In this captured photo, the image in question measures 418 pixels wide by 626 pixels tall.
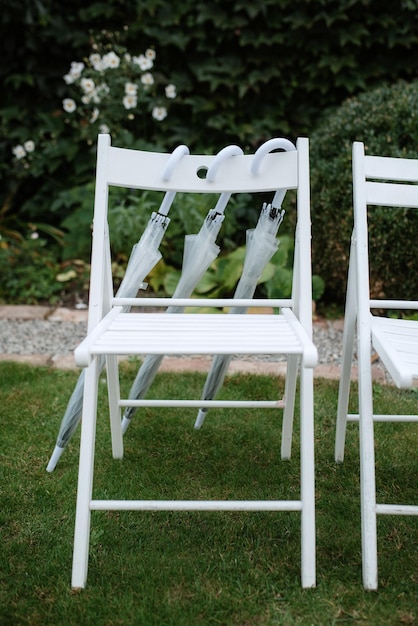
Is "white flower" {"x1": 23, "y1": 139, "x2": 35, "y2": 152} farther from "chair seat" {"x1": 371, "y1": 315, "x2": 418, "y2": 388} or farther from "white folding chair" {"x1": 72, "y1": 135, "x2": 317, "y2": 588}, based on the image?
"chair seat" {"x1": 371, "y1": 315, "x2": 418, "y2": 388}

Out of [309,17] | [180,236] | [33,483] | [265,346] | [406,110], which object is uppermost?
[309,17]

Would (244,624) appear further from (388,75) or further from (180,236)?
(388,75)

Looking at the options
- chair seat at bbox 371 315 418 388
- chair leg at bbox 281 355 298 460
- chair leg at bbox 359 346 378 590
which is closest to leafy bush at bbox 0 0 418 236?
chair leg at bbox 281 355 298 460

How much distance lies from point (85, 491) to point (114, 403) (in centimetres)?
53

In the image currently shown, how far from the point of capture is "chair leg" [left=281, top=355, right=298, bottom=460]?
2.11 metres

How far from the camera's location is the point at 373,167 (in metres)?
1.94

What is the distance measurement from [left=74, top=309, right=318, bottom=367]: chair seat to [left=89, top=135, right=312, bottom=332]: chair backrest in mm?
74

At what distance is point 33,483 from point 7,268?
7.83ft

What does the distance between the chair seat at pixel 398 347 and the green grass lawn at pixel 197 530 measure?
50 cm

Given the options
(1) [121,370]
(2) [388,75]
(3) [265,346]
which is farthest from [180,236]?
(3) [265,346]

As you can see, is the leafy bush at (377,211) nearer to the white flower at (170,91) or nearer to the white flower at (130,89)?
the white flower at (170,91)

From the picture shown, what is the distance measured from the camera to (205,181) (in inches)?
79.5

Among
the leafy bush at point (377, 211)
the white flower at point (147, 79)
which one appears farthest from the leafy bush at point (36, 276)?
the leafy bush at point (377, 211)

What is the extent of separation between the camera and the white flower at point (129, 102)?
170 inches
